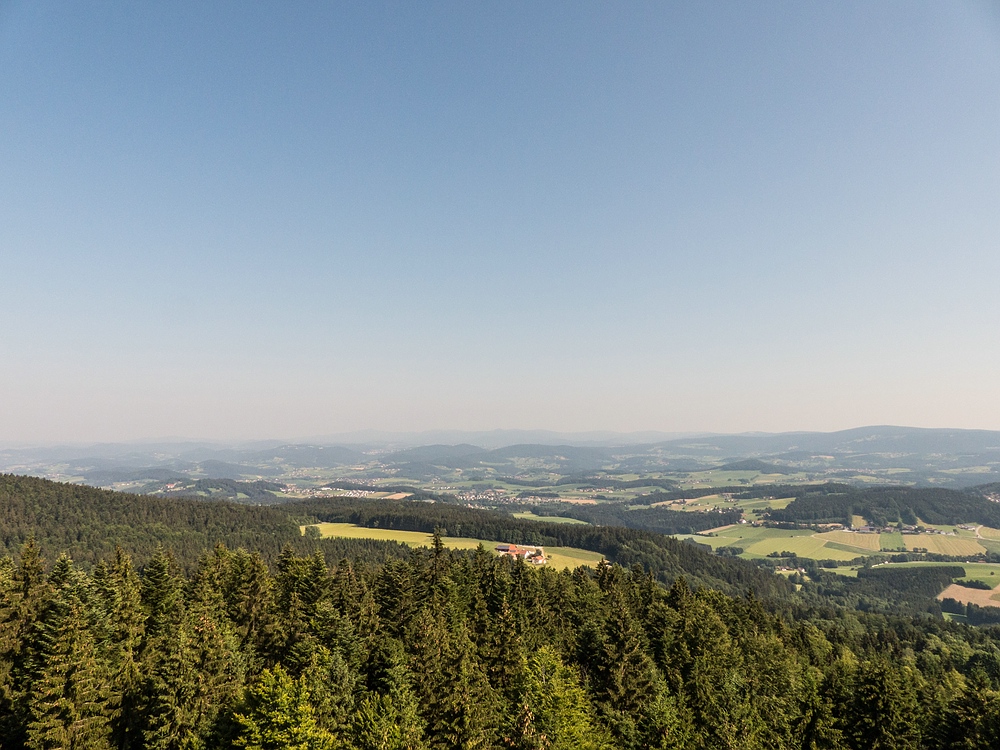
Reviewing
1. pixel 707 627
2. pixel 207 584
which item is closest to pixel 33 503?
pixel 207 584

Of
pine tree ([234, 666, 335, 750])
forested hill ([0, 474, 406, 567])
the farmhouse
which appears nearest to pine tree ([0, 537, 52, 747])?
pine tree ([234, 666, 335, 750])

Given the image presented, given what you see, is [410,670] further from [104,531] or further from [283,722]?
[104,531]

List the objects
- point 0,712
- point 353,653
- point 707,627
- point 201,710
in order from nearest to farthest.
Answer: point 201,710, point 0,712, point 353,653, point 707,627

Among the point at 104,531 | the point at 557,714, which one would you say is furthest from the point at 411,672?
the point at 104,531

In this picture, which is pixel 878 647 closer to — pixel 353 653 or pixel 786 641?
pixel 786 641

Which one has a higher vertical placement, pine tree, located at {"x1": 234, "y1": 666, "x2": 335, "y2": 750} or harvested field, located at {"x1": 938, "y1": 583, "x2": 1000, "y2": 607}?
pine tree, located at {"x1": 234, "y1": 666, "x2": 335, "y2": 750}

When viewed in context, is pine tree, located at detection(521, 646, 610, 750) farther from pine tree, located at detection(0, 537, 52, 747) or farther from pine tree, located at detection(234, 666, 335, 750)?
pine tree, located at detection(0, 537, 52, 747)
